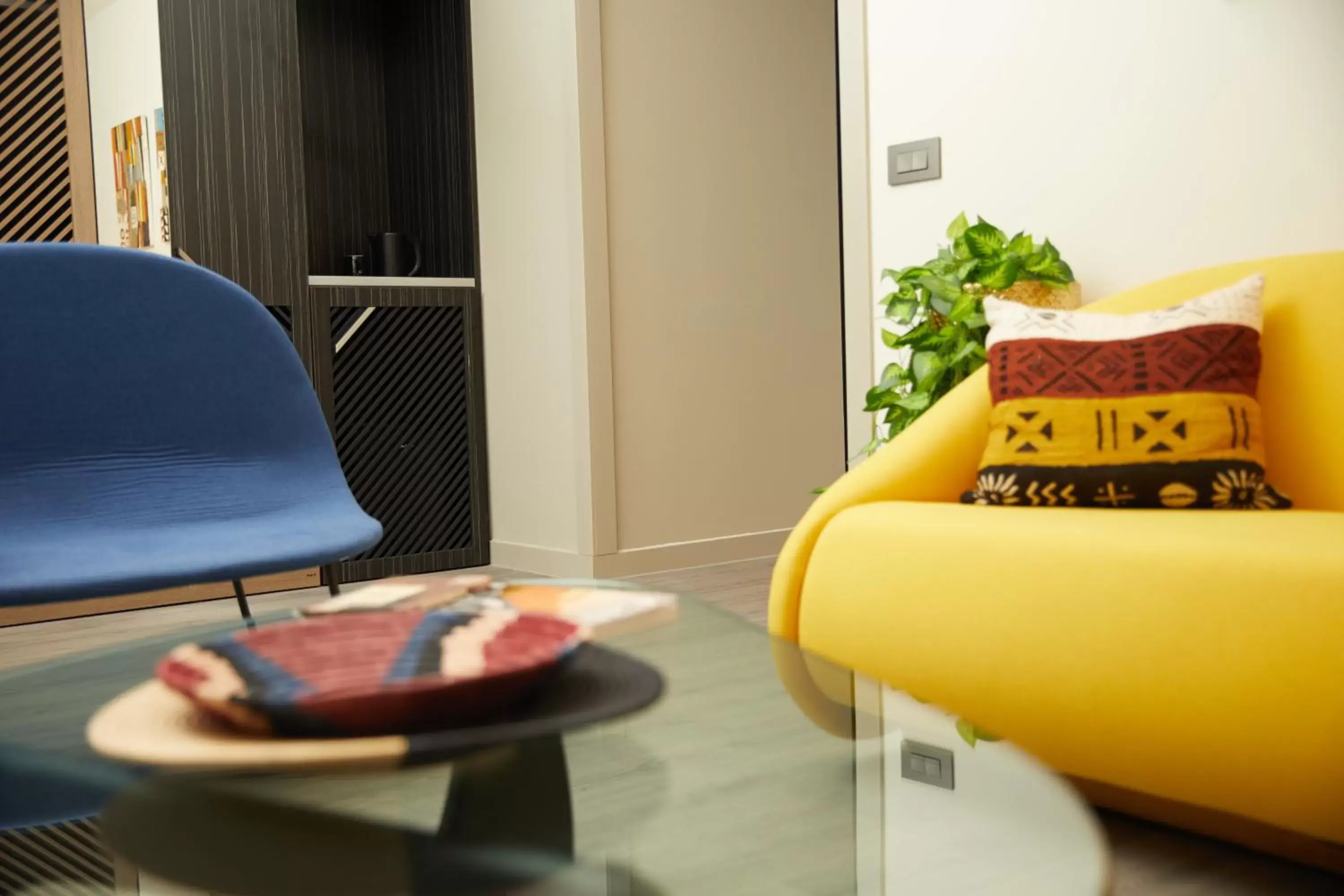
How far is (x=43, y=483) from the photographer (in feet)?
7.22

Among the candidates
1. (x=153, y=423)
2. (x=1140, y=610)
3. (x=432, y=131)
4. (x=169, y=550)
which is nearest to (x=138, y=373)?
(x=153, y=423)

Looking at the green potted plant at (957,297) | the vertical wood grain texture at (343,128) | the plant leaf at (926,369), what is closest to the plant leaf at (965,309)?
the green potted plant at (957,297)

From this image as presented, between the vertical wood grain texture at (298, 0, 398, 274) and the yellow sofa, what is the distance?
125 inches

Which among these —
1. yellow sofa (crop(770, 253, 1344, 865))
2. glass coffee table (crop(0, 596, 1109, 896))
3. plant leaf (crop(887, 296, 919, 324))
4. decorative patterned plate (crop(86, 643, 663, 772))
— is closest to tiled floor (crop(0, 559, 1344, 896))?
yellow sofa (crop(770, 253, 1344, 865))

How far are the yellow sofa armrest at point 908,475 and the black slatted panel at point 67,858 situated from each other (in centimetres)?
128

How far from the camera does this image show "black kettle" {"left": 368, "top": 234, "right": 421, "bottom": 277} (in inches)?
182

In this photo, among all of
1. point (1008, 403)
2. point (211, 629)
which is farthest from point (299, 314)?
point (211, 629)

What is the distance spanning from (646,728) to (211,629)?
621 mm

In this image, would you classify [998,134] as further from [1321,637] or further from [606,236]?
[1321,637]

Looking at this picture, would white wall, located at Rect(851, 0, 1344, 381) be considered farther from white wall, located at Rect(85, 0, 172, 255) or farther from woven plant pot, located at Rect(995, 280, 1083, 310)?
white wall, located at Rect(85, 0, 172, 255)

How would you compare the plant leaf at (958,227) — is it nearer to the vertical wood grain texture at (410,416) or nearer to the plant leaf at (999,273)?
the plant leaf at (999,273)

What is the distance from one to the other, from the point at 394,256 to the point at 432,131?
525 mm

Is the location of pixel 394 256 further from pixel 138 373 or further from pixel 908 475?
pixel 908 475

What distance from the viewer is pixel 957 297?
276 centimetres
